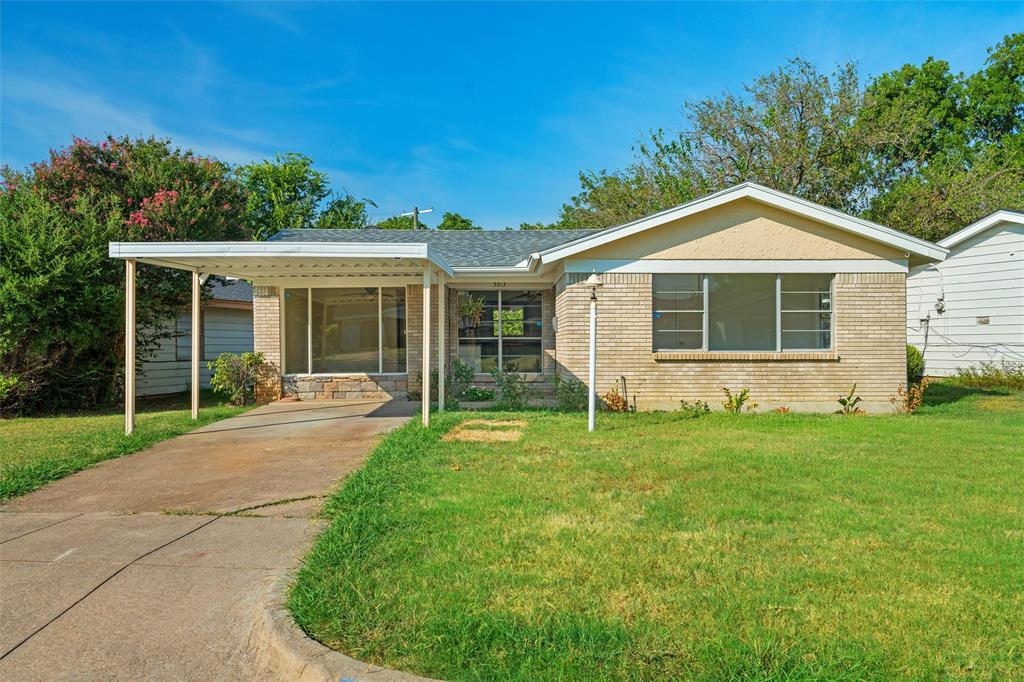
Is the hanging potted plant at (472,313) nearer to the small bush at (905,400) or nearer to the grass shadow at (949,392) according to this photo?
the small bush at (905,400)

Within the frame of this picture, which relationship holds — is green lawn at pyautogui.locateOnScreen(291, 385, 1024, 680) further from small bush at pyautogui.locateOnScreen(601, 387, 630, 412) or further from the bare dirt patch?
small bush at pyautogui.locateOnScreen(601, 387, 630, 412)

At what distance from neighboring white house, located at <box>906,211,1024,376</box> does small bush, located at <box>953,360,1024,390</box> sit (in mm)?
184

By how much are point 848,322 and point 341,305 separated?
10604 mm

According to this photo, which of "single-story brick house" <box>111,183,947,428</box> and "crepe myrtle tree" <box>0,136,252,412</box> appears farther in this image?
"single-story brick house" <box>111,183,947,428</box>

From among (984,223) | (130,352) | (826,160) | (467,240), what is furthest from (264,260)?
A: (826,160)

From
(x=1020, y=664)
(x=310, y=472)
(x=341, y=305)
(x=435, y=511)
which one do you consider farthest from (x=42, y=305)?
(x=1020, y=664)

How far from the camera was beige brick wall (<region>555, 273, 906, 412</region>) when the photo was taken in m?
11.8

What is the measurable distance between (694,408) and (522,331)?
4435 mm

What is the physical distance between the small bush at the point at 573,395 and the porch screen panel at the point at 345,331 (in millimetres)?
4653

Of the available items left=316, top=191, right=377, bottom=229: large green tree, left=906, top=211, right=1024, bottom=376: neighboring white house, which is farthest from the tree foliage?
left=316, top=191, right=377, bottom=229: large green tree

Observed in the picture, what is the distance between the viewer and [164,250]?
877cm

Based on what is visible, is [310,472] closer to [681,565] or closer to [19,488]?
[19,488]

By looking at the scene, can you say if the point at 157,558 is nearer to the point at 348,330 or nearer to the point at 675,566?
the point at 675,566

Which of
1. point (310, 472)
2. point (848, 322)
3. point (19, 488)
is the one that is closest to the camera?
point (19, 488)
